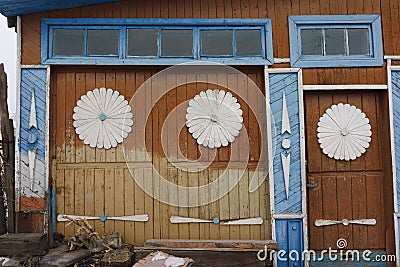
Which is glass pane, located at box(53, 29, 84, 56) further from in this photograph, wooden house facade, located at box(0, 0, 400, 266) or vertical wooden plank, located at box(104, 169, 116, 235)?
vertical wooden plank, located at box(104, 169, 116, 235)

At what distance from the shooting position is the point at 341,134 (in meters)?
5.71

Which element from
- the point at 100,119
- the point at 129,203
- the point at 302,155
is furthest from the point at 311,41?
the point at 129,203

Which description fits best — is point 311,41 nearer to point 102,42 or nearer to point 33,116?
point 102,42

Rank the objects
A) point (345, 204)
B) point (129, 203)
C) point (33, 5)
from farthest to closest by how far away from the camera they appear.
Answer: point (345, 204) < point (129, 203) < point (33, 5)

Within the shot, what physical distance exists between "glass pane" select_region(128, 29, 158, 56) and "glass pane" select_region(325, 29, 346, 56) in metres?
1.97

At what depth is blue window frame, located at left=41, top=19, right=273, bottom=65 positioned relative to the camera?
5637mm

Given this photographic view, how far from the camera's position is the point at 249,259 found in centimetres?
479

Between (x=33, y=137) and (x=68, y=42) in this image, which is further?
(x=68, y=42)

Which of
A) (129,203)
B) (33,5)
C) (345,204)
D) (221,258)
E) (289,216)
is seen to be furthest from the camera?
(345,204)

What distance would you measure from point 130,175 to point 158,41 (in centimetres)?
156

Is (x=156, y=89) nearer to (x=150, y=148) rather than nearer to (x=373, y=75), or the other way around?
(x=150, y=148)

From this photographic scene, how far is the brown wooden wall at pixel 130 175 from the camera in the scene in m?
5.65

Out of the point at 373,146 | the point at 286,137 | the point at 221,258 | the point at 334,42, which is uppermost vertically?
the point at 334,42

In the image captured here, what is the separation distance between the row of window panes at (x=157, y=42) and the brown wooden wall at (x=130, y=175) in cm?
21
